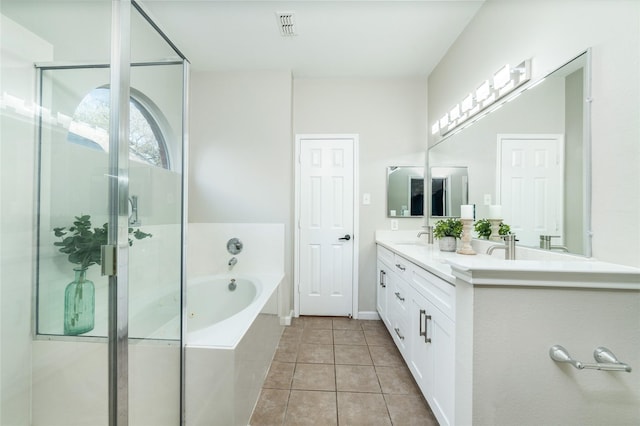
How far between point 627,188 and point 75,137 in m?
2.06

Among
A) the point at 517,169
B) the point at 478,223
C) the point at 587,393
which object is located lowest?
the point at 587,393

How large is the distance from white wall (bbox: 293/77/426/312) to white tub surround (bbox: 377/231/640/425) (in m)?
1.95

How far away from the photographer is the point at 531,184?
136cm

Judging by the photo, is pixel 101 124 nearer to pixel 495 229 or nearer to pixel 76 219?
pixel 76 219

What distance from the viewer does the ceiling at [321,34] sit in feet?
5.95

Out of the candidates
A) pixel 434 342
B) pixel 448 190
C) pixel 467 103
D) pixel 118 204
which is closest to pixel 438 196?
pixel 448 190

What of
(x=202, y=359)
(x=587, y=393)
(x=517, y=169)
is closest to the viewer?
(x=587, y=393)

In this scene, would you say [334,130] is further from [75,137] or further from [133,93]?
[75,137]

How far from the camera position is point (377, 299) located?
269 centimetres

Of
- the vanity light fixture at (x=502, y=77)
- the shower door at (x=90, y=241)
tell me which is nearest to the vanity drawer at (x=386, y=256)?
the vanity light fixture at (x=502, y=77)

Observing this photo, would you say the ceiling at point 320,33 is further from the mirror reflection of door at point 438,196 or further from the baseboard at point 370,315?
the baseboard at point 370,315

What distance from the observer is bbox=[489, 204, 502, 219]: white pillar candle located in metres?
1.58

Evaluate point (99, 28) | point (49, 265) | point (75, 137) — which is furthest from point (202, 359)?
point (99, 28)

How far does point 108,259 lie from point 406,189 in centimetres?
259
